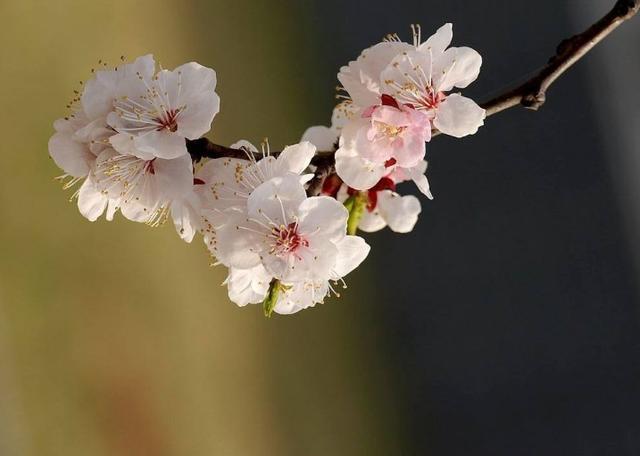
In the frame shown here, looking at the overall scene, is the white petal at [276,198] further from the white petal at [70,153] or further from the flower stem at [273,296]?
the white petal at [70,153]

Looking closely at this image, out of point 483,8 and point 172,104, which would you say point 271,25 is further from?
point 172,104

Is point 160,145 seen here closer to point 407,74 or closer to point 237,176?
point 237,176

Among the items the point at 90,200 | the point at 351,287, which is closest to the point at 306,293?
the point at 90,200

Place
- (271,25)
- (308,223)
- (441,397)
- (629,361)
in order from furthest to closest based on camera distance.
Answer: (271,25) < (441,397) < (629,361) < (308,223)

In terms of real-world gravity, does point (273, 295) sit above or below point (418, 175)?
below

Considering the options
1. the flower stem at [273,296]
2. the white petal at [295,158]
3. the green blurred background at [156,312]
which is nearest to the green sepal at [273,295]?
the flower stem at [273,296]

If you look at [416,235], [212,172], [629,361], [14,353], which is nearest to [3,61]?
[14,353]
